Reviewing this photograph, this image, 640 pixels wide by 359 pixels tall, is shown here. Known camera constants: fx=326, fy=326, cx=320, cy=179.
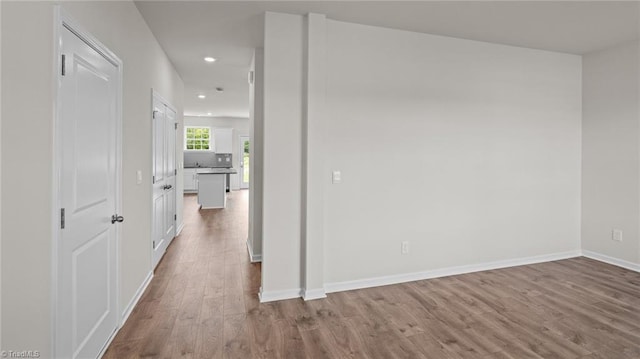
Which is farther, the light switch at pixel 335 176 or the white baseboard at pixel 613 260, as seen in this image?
the white baseboard at pixel 613 260

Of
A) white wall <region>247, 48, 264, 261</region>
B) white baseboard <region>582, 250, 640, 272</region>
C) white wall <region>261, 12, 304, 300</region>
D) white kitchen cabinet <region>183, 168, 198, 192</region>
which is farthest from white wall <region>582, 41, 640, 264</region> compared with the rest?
white kitchen cabinet <region>183, 168, 198, 192</region>

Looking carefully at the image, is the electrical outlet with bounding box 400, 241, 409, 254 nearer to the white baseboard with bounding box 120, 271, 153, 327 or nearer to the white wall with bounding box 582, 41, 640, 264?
the white baseboard with bounding box 120, 271, 153, 327

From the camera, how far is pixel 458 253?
12.4 feet

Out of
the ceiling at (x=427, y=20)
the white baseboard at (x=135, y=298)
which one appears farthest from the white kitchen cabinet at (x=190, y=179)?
the white baseboard at (x=135, y=298)

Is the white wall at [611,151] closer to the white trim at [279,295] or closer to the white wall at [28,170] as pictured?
the white trim at [279,295]

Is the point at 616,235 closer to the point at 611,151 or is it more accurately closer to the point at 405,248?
the point at 611,151

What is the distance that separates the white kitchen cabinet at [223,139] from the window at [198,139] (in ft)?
0.71

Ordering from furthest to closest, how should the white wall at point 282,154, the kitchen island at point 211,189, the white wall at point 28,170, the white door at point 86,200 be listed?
the kitchen island at point 211,189, the white wall at point 282,154, the white door at point 86,200, the white wall at point 28,170

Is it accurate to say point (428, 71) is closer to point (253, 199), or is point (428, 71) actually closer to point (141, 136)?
point (253, 199)

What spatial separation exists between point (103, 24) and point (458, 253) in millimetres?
3944

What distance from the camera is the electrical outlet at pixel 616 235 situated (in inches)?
158

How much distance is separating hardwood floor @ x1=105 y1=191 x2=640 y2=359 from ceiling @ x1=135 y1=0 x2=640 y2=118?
264 cm


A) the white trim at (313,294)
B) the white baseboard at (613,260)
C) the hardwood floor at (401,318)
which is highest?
the white baseboard at (613,260)

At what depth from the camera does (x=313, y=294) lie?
3094 millimetres
